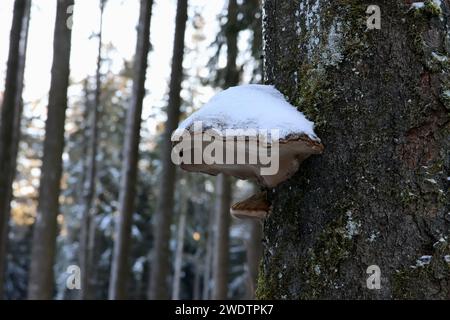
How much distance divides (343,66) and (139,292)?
989 inches

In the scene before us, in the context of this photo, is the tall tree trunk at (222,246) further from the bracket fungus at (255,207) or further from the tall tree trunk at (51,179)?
the bracket fungus at (255,207)

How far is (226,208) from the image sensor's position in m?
10.0

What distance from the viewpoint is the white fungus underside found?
5.23 feet

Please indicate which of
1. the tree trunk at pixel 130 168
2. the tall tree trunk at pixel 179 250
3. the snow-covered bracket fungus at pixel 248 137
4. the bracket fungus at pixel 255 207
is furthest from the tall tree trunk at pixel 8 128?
the tall tree trunk at pixel 179 250

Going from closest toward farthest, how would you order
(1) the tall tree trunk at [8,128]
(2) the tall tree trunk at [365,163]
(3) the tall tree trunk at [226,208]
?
(2) the tall tree trunk at [365,163]
(1) the tall tree trunk at [8,128]
(3) the tall tree trunk at [226,208]

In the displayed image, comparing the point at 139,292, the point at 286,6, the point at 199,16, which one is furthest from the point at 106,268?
the point at 286,6

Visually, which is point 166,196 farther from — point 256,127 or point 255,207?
point 256,127

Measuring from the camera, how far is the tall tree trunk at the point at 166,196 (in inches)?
322

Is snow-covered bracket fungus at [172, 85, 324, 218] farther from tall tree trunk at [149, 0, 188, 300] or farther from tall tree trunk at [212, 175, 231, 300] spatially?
tall tree trunk at [212, 175, 231, 300]

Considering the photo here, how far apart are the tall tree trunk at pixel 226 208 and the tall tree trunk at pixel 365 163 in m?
7.62

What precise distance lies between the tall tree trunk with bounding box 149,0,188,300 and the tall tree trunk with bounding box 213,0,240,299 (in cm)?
106

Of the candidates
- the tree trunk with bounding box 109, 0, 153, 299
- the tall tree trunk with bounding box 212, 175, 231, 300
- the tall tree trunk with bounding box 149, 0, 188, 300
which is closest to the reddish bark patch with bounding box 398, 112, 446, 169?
the tall tree trunk with bounding box 149, 0, 188, 300
